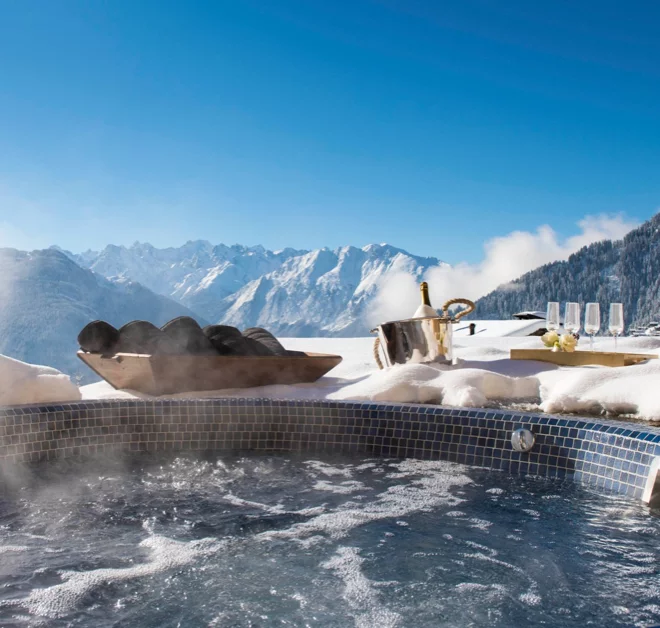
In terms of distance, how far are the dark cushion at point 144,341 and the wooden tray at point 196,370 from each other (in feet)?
0.35

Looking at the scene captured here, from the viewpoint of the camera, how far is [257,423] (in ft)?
8.93

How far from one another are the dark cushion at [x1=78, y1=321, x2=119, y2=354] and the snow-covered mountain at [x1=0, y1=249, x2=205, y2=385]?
172ft

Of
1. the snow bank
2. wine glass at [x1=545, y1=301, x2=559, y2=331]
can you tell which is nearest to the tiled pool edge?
the snow bank

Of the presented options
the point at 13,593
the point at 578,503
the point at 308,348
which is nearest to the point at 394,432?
the point at 578,503

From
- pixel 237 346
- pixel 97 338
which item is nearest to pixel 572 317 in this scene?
pixel 237 346

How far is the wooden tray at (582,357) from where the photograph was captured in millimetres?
3729

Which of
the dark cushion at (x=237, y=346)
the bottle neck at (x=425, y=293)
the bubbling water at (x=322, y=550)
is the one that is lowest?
the bubbling water at (x=322, y=550)

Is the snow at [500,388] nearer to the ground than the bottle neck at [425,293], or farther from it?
nearer to the ground

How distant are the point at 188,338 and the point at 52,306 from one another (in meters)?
89.5

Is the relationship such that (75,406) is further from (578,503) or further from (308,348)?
(308,348)

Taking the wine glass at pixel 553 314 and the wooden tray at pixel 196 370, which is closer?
the wooden tray at pixel 196 370

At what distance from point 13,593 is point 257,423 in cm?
146

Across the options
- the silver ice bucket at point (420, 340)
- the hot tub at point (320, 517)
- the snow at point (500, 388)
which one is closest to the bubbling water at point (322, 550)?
the hot tub at point (320, 517)

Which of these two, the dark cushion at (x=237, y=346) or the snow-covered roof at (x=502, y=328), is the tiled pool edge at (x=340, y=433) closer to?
the dark cushion at (x=237, y=346)
